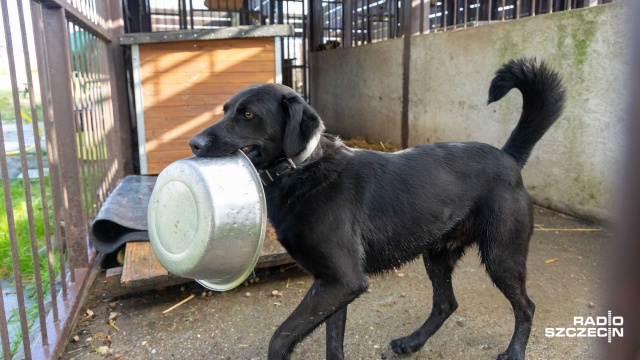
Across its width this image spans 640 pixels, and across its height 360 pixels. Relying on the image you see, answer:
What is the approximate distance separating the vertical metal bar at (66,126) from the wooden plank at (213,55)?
2.06m

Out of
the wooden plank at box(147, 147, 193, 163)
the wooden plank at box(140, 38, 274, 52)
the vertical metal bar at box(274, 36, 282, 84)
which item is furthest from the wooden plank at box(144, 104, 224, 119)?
the vertical metal bar at box(274, 36, 282, 84)

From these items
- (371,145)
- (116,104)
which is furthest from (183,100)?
(371,145)

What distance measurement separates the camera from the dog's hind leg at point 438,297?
8.73ft

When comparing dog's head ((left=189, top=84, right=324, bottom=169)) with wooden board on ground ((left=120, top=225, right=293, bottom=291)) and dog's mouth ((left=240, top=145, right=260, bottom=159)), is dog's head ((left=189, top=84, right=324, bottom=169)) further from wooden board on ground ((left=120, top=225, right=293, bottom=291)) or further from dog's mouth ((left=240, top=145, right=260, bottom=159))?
wooden board on ground ((left=120, top=225, right=293, bottom=291))

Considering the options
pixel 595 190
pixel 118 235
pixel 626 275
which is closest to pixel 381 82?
pixel 595 190

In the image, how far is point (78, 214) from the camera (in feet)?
11.1

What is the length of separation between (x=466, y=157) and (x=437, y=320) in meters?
0.95

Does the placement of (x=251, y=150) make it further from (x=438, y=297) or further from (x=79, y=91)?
(x=79, y=91)

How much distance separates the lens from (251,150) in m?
2.22

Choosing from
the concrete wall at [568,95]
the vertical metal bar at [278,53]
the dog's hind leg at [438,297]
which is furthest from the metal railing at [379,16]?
the dog's hind leg at [438,297]

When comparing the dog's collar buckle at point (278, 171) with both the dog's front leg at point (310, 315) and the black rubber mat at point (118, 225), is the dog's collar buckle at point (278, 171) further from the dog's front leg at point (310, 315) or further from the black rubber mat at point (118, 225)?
the black rubber mat at point (118, 225)

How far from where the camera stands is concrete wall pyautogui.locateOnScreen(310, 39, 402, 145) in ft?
25.0

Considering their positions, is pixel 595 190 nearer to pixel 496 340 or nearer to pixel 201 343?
pixel 496 340

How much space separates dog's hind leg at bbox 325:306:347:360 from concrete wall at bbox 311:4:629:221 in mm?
2036
